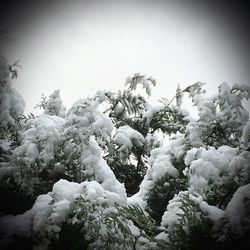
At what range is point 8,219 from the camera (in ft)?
7.43

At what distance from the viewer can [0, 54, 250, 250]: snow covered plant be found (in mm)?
2182

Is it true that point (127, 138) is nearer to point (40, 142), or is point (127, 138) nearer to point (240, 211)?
point (40, 142)

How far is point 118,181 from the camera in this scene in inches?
126

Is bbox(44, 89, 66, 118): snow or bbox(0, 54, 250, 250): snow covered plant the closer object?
bbox(0, 54, 250, 250): snow covered plant

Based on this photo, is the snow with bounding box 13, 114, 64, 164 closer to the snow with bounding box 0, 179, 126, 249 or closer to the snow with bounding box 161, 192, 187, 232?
the snow with bounding box 0, 179, 126, 249

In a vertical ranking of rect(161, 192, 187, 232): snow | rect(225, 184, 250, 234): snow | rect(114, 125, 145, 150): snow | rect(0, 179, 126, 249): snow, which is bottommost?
rect(0, 179, 126, 249): snow

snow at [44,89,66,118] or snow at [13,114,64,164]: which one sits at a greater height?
snow at [44,89,66,118]

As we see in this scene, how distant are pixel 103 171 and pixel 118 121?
1767 mm

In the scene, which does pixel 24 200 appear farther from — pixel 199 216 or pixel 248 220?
pixel 248 220

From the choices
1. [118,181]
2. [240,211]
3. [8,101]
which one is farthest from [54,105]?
[240,211]

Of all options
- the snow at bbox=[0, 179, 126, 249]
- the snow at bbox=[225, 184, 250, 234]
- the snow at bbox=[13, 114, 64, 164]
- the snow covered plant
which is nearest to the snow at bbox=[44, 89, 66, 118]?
the snow covered plant

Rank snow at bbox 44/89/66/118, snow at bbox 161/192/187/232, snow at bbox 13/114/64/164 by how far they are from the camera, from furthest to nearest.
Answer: snow at bbox 44/89/66/118
snow at bbox 13/114/64/164
snow at bbox 161/192/187/232

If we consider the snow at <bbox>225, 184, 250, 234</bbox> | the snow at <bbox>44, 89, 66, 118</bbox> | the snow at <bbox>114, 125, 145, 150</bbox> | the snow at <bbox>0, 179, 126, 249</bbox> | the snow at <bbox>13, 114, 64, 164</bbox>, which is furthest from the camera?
the snow at <bbox>44, 89, 66, 118</bbox>

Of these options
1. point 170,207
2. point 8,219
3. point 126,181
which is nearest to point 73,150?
point 8,219
